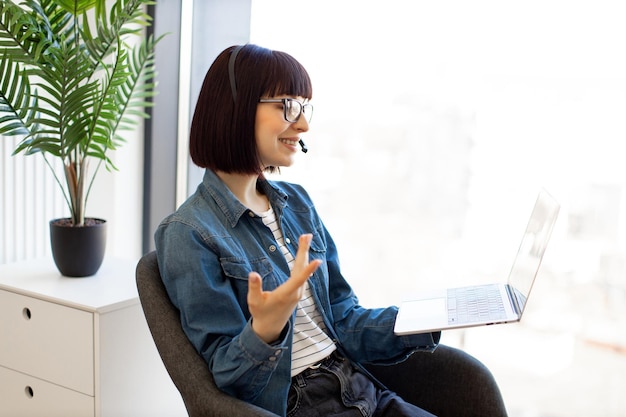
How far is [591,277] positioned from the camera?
2.03 m

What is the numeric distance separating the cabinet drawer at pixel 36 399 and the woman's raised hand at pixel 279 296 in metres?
0.88

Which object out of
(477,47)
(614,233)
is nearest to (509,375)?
(614,233)

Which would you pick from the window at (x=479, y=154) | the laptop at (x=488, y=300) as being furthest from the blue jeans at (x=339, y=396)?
the window at (x=479, y=154)

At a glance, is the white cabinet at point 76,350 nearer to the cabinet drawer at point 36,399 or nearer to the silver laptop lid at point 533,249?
the cabinet drawer at point 36,399

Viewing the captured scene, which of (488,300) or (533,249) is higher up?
(533,249)

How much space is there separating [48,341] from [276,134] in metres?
0.94

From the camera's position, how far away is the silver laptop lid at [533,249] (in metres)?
1.28

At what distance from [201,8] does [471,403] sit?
5.58 ft

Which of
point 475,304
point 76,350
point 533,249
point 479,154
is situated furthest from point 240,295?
point 479,154

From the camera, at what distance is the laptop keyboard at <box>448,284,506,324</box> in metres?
1.27

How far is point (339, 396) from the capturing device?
143 cm

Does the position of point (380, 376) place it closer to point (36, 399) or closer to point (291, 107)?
point (291, 107)

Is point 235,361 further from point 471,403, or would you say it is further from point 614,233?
point 614,233

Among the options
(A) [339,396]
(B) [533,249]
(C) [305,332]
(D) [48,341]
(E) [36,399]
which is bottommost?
(E) [36,399]
